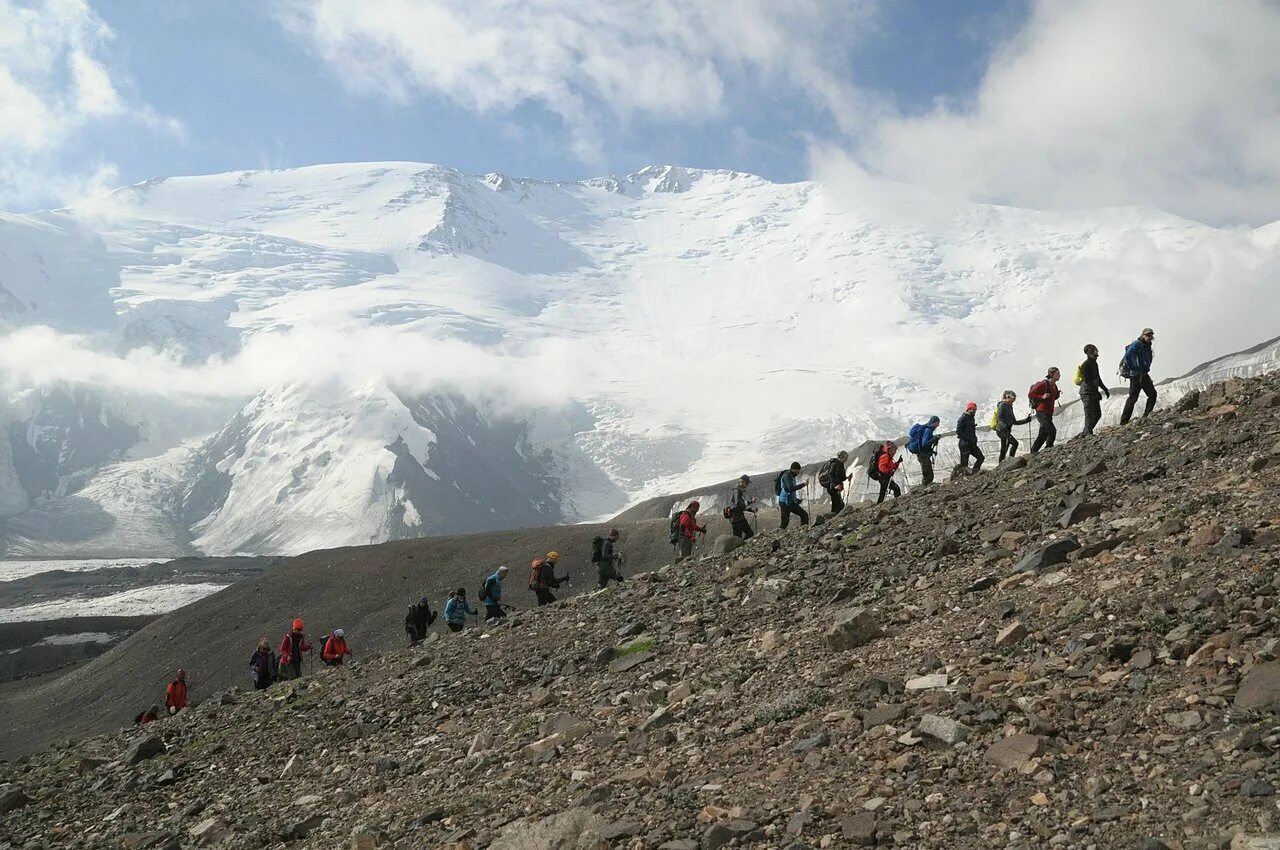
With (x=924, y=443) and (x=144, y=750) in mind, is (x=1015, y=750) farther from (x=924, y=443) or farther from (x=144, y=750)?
(x=144, y=750)

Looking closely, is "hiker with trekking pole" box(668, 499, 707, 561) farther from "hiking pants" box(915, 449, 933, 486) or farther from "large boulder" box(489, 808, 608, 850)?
"large boulder" box(489, 808, 608, 850)

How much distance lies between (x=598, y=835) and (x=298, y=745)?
9.81 m

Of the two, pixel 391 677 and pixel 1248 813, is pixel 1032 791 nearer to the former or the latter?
pixel 1248 813

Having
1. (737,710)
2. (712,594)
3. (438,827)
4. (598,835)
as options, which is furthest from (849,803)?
(712,594)

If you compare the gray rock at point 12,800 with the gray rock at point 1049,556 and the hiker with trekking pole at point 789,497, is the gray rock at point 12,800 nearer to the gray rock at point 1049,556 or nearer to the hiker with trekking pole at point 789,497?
the hiker with trekking pole at point 789,497

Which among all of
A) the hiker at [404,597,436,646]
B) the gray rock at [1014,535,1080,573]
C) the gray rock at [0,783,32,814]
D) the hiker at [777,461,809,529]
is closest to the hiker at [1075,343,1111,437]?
the hiker at [777,461,809,529]

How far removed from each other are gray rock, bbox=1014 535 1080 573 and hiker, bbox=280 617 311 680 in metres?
18.2

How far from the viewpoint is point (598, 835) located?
8.52 meters

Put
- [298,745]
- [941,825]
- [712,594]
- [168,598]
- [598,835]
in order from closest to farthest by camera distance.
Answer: [941,825] < [598,835] < [298,745] < [712,594] < [168,598]

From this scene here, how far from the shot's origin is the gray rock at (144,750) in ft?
60.6

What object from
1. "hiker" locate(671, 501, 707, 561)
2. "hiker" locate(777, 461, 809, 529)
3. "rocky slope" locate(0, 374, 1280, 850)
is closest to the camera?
"rocky slope" locate(0, 374, 1280, 850)

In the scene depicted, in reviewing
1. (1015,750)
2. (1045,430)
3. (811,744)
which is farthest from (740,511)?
(1015,750)

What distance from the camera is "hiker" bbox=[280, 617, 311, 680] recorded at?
25375 mm

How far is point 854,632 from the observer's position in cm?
1241
